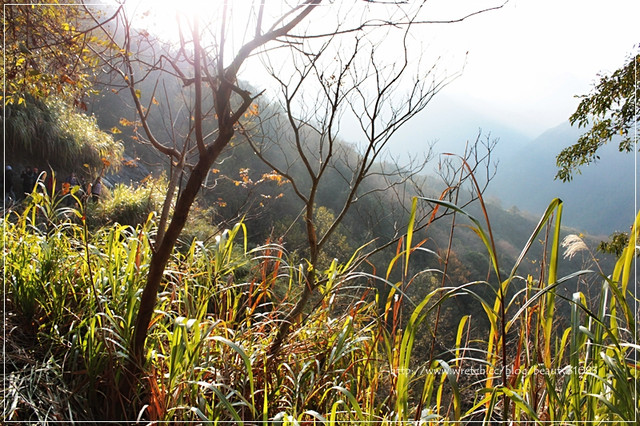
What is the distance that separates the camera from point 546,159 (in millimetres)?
38094

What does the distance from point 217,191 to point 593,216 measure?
857 inches

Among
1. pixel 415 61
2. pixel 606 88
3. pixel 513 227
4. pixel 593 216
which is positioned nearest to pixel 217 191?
pixel 606 88

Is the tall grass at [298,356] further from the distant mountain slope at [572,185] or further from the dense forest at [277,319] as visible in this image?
the distant mountain slope at [572,185]

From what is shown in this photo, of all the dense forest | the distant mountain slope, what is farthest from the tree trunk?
the distant mountain slope

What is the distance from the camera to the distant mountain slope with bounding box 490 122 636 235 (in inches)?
910

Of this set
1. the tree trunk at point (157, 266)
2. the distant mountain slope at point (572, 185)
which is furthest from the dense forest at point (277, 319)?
the distant mountain slope at point (572, 185)

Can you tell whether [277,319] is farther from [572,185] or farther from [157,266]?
[572,185]

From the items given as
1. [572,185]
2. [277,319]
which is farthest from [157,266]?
[572,185]

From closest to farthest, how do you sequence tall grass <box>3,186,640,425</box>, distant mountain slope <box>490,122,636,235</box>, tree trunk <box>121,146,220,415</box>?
tall grass <box>3,186,640,425</box>, tree trunk <box>121,146,220,415</box>, distant mountain slope <box>490,122,636,235</box>

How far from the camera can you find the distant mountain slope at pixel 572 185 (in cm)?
2312

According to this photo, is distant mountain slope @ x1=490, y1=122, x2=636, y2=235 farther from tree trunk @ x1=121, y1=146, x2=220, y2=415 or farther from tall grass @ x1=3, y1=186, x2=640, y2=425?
tree trunk @ x1=121, y1=146, x2=220, y2=415

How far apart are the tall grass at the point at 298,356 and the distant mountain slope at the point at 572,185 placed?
1760cm

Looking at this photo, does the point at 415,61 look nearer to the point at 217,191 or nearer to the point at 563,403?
the point at 563,403

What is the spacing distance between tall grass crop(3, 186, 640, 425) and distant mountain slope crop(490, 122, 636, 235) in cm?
1760
